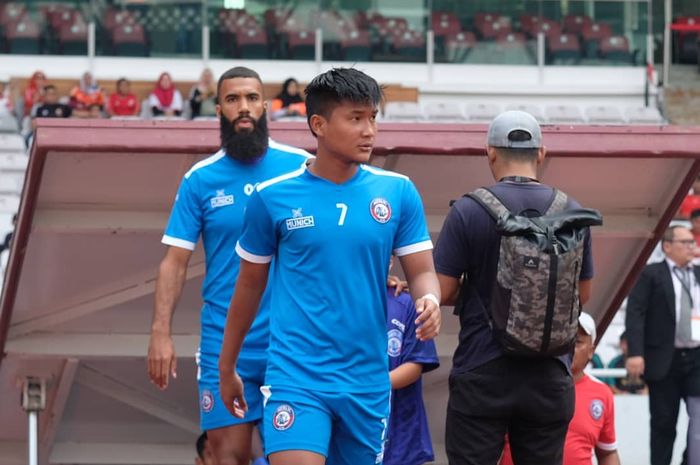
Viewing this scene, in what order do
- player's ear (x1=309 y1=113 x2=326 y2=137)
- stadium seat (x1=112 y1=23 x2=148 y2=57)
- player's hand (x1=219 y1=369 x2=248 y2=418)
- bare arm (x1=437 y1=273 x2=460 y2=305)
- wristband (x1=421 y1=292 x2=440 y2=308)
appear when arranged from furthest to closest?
stadium seat (x1=112 y1=23 x2=148 y2=57)
bare arm (x1=437 y1=273 x2=460 y2=305)
player's hand (x1=219 y1=369 x2=248 y2=418)
player's ear (x1=309 y1=113 x2=326 y2=137)
wristband (x1=421 y1=292 x2=440 y2=308)

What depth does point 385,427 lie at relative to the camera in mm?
5559

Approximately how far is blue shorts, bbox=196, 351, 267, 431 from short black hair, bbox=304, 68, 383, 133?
1.53m

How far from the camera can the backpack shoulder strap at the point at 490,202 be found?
5953 millimetres

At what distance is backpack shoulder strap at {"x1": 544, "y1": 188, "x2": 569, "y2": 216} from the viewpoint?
19.8 ft

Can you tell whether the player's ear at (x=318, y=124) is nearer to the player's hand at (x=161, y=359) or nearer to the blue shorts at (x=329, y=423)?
the blue shorts at (x=329, y=423)

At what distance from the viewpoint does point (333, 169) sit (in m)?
5.45

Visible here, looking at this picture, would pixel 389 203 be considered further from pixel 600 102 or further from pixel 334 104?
pixel 600 102

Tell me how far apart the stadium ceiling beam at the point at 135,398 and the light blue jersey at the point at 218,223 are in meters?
2.44

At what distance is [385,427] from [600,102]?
21662 mm

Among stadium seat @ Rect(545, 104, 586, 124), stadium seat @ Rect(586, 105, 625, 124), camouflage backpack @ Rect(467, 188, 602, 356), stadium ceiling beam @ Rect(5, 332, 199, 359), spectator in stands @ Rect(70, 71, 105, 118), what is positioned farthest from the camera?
stadium seat @ Rect(586, 105, 625, 124)

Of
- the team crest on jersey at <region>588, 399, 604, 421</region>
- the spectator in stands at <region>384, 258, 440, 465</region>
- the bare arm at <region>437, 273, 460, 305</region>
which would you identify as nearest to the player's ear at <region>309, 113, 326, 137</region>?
the bare arm at <region>437, 273, 460, 305</region>

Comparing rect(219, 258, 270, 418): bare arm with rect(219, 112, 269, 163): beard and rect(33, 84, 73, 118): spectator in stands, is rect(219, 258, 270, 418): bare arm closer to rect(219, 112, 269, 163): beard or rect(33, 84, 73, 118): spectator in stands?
rect(219, 112, 269, 163): beard

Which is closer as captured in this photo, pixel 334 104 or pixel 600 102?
pixel 334 104

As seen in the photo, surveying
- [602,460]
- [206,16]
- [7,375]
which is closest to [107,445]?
[7,375]
